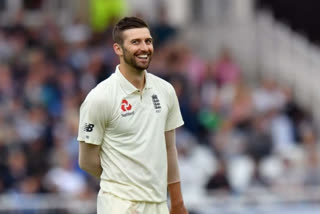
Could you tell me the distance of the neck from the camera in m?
7.87

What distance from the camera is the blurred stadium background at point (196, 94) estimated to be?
49.6ft

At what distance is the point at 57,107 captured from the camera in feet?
55.5

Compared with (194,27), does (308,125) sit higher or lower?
lower

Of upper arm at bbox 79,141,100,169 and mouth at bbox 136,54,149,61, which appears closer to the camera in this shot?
mouth at bbox 136,54,149,61

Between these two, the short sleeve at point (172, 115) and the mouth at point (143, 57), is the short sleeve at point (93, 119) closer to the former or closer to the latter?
the mouth at point (143, 57)

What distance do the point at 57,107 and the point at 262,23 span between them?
5980 millimetres

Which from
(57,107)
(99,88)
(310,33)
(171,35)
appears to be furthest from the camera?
(310,33)

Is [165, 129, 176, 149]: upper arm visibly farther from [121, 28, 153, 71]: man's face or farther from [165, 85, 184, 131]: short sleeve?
[121, 28, 153, 71]: man's face

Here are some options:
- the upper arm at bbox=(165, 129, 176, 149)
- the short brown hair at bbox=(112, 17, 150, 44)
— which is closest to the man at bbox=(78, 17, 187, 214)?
the short brown hair at bbox=(112, 17, 150, 44)

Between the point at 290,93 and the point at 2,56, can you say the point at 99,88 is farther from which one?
the point at 290,93

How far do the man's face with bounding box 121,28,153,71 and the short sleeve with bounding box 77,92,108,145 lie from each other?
39cm

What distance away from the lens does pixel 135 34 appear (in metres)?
7.74

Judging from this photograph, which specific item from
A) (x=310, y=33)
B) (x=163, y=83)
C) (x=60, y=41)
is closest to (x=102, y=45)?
(x=60, y=41)

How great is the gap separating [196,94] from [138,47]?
10589 mm
